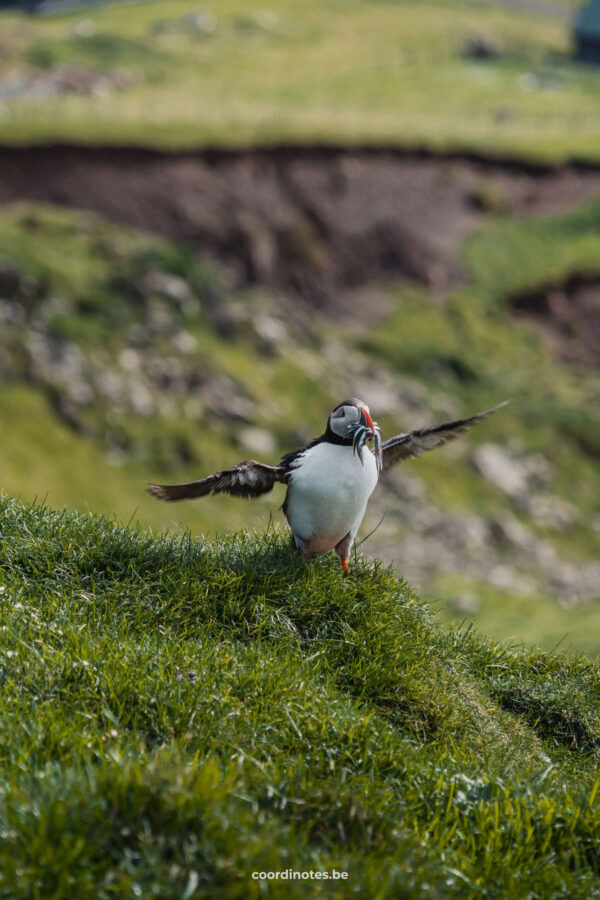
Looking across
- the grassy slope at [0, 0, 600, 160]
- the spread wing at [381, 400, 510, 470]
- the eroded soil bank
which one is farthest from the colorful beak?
the grassy slope at [0, 0, 600, 160]

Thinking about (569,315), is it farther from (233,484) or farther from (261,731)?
(261,731)

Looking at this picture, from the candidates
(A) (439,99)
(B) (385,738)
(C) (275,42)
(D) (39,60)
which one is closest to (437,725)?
(B) (385,738)

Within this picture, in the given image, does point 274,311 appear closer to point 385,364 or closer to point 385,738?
point 385,364

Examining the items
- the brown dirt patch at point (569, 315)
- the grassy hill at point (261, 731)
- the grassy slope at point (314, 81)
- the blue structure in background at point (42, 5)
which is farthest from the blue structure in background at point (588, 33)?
the grassy hill at point (261, 731)

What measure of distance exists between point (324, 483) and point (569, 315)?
27.3 meters

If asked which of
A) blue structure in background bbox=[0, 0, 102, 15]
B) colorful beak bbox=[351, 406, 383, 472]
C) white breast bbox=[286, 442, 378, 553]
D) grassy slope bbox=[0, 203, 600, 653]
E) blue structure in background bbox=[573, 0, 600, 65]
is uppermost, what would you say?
blue structure in background bbox=[573, 0, 600, 65]

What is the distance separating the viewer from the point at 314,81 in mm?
44625

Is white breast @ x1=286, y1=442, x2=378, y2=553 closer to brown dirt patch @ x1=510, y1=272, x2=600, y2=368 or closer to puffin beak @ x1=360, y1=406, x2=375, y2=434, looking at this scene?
puffin beak @ x1=360, y1=406, x2=375, y2=434

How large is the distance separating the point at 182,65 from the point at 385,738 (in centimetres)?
4389

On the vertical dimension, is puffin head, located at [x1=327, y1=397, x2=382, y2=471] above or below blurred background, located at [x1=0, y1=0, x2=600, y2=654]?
below

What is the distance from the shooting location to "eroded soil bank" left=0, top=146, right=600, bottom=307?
2873 centimetres

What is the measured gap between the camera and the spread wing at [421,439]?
6.70 metres

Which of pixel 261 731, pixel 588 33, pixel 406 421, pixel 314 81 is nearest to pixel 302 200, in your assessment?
pixel 406 421

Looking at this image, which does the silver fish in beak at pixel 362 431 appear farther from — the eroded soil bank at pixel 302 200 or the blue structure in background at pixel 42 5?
the blue structure in background at pixel 42 5
